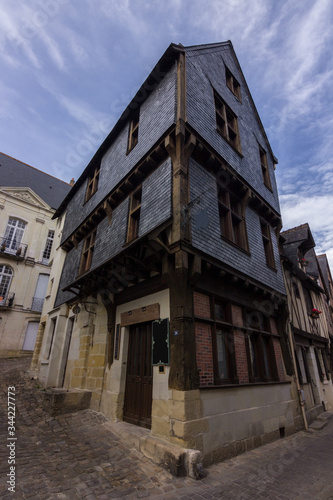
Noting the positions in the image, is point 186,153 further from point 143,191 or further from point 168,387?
point 168,387

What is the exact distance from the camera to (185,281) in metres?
5.11

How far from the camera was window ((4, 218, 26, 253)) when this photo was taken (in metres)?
20.5

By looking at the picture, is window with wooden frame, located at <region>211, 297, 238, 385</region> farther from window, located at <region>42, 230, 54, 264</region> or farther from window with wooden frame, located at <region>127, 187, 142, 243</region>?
window, located at <region>42, 230, 54, 264</region>

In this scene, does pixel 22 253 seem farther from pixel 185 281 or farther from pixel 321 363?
pixel 321 363

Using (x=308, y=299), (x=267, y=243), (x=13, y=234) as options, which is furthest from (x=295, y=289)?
(x=13, y=234)

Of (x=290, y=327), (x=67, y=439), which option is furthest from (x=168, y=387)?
(x=290, y=327)

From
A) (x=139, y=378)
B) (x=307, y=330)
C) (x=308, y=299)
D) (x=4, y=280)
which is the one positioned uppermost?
(x=4, y=280)

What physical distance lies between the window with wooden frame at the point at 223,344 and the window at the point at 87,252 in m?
5.60

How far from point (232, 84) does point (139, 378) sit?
38.9ft

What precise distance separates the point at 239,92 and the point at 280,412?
12.2m

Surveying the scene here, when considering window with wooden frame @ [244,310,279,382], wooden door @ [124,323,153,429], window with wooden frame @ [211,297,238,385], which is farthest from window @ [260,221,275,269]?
wooden door @ [124,323,153,429]

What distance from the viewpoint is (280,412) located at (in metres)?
6.80

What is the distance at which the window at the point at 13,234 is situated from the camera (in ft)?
67.2

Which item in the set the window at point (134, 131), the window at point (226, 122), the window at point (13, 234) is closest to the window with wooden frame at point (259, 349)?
the window at point (226, 122)
